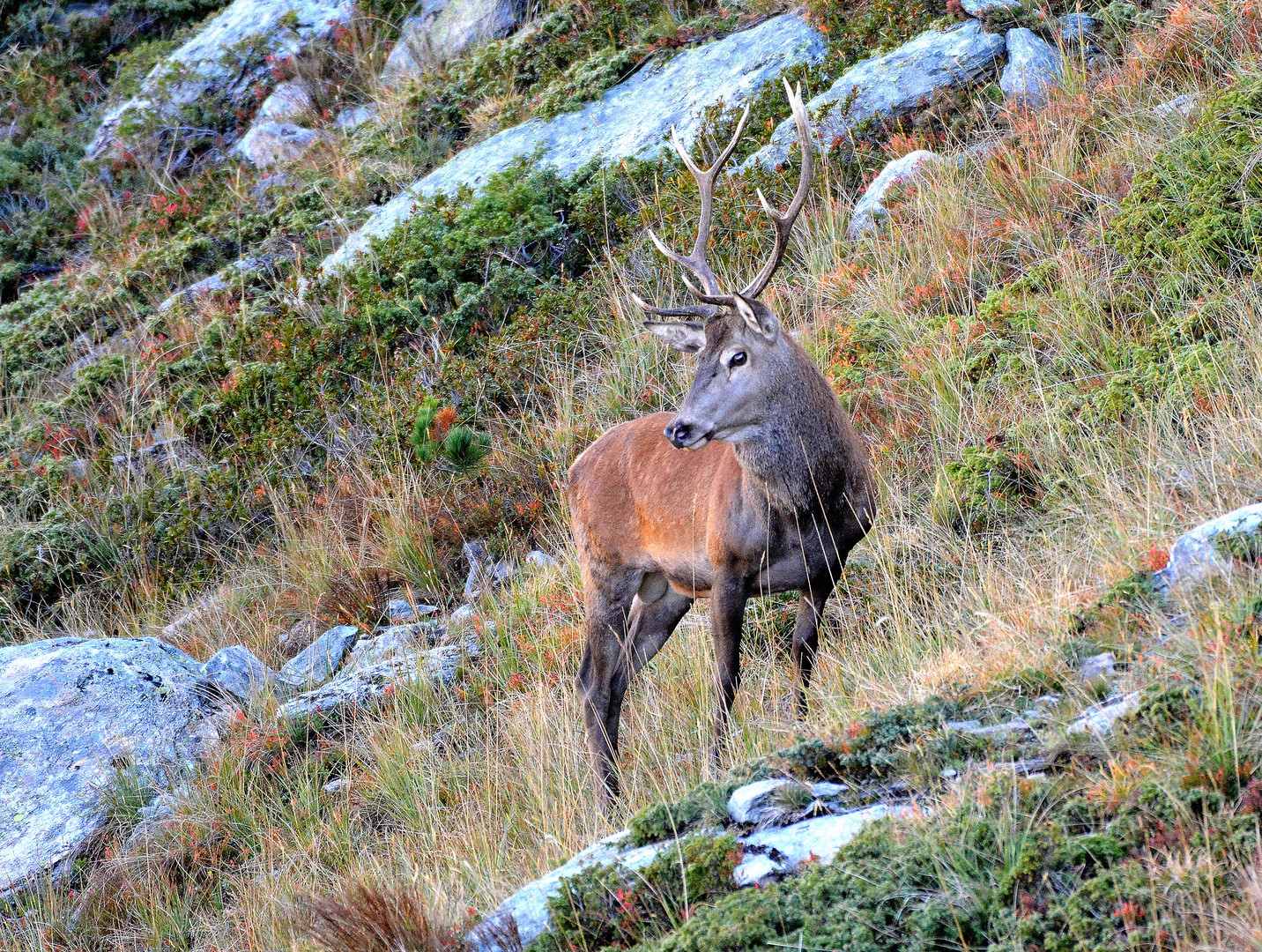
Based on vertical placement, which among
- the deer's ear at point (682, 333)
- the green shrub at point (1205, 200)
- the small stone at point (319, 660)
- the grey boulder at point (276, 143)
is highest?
the grey boulder at point (276, 143)

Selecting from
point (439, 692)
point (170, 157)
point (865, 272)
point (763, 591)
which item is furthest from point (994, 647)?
point (170, 157)

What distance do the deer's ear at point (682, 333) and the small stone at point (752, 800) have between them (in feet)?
8.67

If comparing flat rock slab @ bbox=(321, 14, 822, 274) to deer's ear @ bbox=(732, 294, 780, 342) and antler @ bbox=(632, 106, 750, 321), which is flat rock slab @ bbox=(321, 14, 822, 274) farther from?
deer's ear @ bbox=(732, 294, 780, 342)

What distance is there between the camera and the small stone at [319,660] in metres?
7.93

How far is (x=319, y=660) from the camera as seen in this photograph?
8.10 metres

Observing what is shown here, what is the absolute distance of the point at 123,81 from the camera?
15.2 meters

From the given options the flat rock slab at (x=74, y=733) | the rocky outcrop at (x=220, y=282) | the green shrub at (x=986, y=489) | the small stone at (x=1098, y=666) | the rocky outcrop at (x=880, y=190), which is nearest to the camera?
the small stone at (x=1098, y=666)

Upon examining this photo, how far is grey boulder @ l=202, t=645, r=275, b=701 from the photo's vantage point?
303 inches

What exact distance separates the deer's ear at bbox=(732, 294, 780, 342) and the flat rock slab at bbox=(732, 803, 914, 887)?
267 centimetres

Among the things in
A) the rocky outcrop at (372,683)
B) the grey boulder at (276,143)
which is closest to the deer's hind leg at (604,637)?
the rocky outcrop at (372,683)

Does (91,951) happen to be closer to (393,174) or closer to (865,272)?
(865,272)

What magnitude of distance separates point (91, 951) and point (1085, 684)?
5141mm

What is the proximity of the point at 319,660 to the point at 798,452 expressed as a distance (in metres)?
4.03

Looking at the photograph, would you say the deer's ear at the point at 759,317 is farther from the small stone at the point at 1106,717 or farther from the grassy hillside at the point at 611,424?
the small stone at the point at 1106,717
